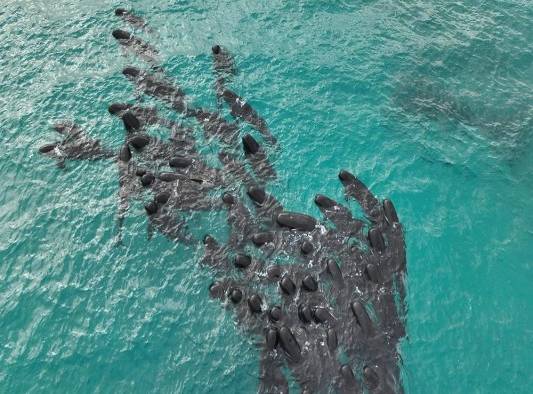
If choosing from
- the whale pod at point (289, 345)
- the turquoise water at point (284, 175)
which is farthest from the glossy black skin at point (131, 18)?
the whale pod at point (289, 345)

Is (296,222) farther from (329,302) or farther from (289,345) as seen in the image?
(289,345)

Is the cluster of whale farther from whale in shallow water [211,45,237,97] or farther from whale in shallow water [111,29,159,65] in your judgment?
whale in shallow water [111,29,159,65]

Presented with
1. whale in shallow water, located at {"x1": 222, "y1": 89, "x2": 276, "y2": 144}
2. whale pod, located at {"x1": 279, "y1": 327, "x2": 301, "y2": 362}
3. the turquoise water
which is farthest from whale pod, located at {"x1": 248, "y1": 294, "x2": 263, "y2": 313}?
whale in shallow water, located at {"x1": 222, "y1": 89, "x2": 276, "y2": 144}

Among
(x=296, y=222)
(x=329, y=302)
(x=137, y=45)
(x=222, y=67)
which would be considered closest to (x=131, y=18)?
(x=137, y=45)

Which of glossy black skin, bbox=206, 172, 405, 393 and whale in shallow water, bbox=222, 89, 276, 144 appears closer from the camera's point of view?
glossy black skin, bbox=206, 172, 405, 393

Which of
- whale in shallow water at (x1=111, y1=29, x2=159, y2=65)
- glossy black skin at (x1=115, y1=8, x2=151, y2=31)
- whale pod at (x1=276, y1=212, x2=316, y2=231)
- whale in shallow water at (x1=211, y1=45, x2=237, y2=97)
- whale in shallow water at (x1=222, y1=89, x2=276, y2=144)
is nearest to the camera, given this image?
whale pod at (x1=276, y1=212, x2=316, y2=231)

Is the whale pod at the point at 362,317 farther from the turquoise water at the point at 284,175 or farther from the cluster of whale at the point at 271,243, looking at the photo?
the turquoise water at the point at 284,175
